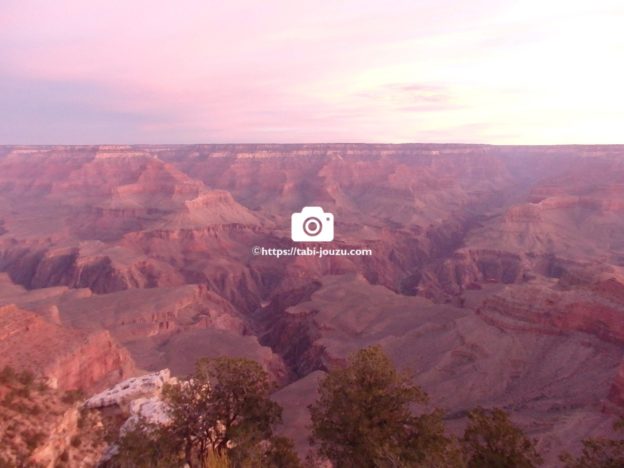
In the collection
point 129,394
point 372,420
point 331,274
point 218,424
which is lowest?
point 331,274

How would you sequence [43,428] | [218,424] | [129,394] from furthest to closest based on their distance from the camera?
[129,394] → [218,424] → [43,428]

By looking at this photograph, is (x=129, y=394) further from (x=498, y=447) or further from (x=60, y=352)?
(x=498, y=447)

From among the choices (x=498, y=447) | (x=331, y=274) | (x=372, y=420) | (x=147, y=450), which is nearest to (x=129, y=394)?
(x=147, y=450)

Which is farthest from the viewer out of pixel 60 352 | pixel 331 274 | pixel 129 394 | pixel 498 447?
pixel 331 274

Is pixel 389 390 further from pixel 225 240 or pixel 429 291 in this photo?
pixel 225 240

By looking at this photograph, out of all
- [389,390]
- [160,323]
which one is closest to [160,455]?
[389,390]

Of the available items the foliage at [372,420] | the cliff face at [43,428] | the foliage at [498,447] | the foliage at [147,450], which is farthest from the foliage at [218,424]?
the foliage at [498,447]
